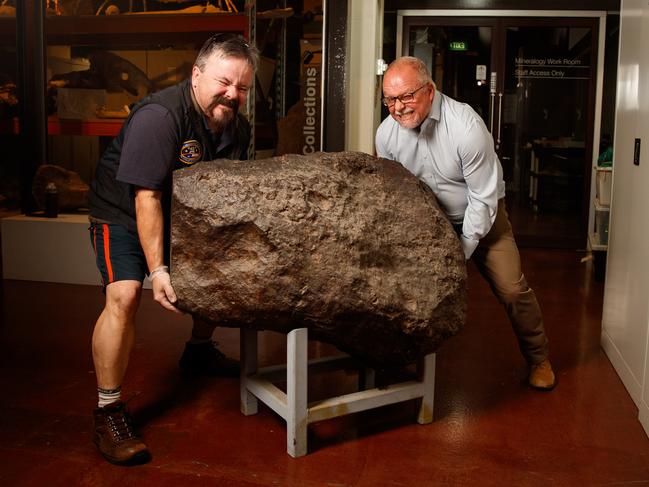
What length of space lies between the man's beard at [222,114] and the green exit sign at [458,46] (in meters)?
4.45

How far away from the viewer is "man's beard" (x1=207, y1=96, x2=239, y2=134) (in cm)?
242

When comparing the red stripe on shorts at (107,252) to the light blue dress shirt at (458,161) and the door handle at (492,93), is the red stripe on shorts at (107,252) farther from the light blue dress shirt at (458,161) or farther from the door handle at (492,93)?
the door handle at (492,93)

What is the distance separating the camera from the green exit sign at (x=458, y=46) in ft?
21.5

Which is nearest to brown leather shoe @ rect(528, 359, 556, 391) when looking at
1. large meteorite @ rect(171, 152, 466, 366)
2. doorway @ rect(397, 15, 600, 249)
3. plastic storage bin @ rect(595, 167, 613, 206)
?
large meteorite @ rect(171, 152, 466, 366)

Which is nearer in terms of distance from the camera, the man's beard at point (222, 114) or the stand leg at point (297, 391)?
the stand leg at point (297, 391)

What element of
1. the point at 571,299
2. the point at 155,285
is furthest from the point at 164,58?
the point at 155,285

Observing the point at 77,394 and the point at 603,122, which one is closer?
the point at 77,394

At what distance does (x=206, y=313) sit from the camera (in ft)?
7.42

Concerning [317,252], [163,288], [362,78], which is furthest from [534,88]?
[163,288]

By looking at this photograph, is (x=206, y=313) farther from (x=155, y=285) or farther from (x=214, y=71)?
(x=214, y=71)

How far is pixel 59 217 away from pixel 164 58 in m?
1.75

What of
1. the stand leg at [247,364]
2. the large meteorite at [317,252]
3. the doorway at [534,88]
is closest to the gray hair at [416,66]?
the large meteorite at [317,252]

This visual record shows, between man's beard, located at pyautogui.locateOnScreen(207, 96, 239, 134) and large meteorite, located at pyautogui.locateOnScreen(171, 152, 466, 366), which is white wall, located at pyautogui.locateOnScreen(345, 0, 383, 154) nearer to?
man's beard, located at pyautogui.locateOnScreen(207, 96, 239, 134)

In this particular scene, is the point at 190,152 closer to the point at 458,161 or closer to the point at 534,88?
the point at 458,161
